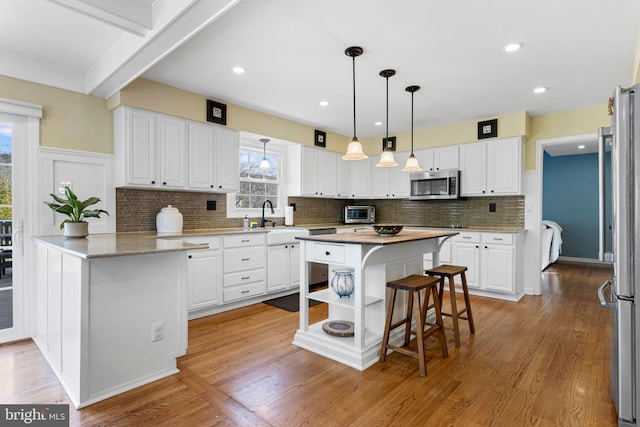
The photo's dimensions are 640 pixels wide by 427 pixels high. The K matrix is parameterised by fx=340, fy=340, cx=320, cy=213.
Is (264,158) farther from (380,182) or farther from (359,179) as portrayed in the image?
(380,182)

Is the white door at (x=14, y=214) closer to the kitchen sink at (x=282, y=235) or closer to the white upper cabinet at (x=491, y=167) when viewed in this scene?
the kitchen sink at (x=282, y=235)

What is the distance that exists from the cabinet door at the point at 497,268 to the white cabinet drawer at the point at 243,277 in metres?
2.96

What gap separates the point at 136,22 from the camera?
2.24 metres

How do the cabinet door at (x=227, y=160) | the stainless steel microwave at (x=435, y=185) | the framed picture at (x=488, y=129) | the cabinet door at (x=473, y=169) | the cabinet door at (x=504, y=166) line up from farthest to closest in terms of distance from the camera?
the stainless steel microwave at (x=435, y=185)
the cabinet door at (x=473, y=169)
the framed picture at (x=488, y=129)
the cabinet door at (x=504, y=166)
the cabinet door at (x=227, y=160)

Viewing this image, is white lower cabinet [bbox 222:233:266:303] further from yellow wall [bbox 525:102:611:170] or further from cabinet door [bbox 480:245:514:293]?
yellow wall [bbox 525:102:611:170]

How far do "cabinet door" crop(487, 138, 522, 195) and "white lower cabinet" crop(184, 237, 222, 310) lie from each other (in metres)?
3.81

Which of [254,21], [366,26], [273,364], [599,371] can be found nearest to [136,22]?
[254,21]

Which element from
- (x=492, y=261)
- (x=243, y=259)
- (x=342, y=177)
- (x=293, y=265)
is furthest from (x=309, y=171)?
(x=492, y=261)

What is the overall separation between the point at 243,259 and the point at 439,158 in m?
3.37

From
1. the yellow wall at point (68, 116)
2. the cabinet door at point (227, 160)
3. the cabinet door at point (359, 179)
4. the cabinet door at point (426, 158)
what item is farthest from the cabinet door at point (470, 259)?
the yellow wall at point (68, 116)

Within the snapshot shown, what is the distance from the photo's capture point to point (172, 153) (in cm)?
369

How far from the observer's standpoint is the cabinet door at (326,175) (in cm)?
554

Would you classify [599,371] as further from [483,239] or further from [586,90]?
[586,90]

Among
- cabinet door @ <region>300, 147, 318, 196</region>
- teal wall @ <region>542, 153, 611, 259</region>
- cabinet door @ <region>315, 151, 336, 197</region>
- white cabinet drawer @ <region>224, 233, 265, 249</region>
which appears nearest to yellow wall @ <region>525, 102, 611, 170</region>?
cabinet door @ <region>315, 151, 336, 197</region>
